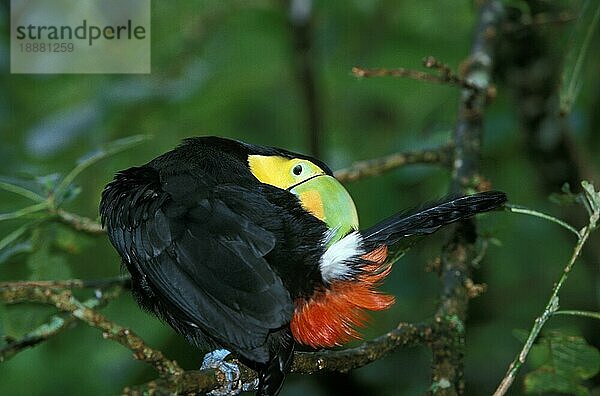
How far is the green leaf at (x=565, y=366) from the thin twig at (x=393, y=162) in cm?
76

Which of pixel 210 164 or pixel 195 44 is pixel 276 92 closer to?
pixel 195 44

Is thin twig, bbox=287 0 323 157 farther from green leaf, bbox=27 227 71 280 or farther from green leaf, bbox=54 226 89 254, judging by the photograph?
green leaf, bbox=27 227 71 280

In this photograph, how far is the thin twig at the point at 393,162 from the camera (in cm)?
278

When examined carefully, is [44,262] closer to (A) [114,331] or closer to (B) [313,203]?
(B) [313,203]

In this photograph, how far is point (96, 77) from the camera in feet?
13.9

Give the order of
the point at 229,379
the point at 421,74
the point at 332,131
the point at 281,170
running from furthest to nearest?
the point at 332,131 → the point at 421,74 → the point at 281,170 → the point at 229,379

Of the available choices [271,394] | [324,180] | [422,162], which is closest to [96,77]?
[422,162]

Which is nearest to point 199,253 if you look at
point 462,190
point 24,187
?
point 24,187

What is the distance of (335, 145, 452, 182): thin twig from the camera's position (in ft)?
9.12

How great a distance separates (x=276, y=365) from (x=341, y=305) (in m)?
0.29

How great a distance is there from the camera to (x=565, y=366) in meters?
2.33

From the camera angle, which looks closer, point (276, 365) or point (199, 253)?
point (276, 365)

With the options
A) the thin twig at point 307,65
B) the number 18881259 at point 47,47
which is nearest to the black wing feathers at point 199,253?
the thin twig at point 307,65

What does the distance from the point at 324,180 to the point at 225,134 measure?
2.18m
